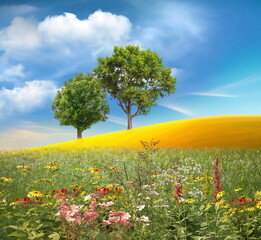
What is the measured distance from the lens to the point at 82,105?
130ft

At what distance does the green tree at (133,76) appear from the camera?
1477 inches

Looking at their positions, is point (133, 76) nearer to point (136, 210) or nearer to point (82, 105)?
point (82, 105)

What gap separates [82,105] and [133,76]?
7.66 m

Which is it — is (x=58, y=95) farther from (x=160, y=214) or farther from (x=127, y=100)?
(x=160, y=214)

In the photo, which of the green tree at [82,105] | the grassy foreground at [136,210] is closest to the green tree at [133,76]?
the green tree at [82,105]

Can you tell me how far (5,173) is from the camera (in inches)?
415

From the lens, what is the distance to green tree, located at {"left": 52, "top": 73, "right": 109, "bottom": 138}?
39250mm

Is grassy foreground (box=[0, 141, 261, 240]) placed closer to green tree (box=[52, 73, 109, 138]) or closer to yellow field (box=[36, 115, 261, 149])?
yellow field (box=[36, 115, 261, 149])

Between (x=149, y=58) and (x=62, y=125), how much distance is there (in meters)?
14.5

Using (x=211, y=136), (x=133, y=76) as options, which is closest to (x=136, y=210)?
(x=211, y=136)

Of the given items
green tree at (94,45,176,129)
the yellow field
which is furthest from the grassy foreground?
green tree at (94,45,176,129)

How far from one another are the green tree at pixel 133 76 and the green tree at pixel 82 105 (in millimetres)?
1843

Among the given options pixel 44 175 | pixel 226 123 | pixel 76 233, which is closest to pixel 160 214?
pixel 76 233

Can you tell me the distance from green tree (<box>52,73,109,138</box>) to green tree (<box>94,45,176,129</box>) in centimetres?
184
